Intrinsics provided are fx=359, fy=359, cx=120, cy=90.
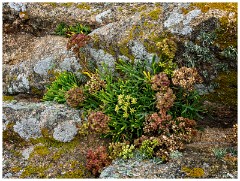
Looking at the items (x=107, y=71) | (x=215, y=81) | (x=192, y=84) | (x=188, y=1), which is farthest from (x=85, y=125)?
(x=188, y=1)

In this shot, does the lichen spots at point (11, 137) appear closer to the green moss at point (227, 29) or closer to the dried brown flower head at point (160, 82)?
the dried brown flower head at point (160, 82)

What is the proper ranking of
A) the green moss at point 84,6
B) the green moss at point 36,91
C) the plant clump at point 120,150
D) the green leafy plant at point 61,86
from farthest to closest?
the green moss at point 84,6 → the green moss at point 36,91 → the green leafy plant at point 61,86 → the plant clump at point 120,150

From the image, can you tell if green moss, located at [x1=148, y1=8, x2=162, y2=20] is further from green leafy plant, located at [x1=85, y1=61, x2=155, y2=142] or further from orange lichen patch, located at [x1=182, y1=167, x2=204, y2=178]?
orange lichen patch, located at [x1=182, y1=167, x2=204, y2=178]

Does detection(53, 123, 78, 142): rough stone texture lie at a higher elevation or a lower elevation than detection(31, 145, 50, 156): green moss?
higher

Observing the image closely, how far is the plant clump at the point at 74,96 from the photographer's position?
7323 mm

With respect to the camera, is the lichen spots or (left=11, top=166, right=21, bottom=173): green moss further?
the lichen spots

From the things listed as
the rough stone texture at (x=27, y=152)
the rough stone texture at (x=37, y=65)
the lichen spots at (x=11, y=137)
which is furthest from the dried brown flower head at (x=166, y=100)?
the lichen spots at (x=11, y=137)

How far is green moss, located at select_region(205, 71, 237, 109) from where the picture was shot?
7.01 metres

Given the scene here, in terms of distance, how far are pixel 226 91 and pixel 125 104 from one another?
81.0 inches

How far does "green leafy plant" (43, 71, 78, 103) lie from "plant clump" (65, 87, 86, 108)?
34 cm

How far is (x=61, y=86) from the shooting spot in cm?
805

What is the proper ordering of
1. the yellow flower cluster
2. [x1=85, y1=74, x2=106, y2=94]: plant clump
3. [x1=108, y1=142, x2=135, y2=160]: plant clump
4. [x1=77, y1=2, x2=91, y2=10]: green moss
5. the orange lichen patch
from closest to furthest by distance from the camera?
the orange lichen patch < [x1=108, y1=142, x2=135, y2=160]: plant clump < the yellow flower cluster < [x1=85, y1=74, x2=106, y2=94]: plant clump < [x1=77, y1=2, x2=91, y2=10]: green moss

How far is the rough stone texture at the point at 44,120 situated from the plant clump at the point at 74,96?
0.56ft

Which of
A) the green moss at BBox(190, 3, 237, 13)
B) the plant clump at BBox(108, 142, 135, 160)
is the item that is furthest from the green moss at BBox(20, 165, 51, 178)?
the green moss at BBox(190, 3, 237, 13)
